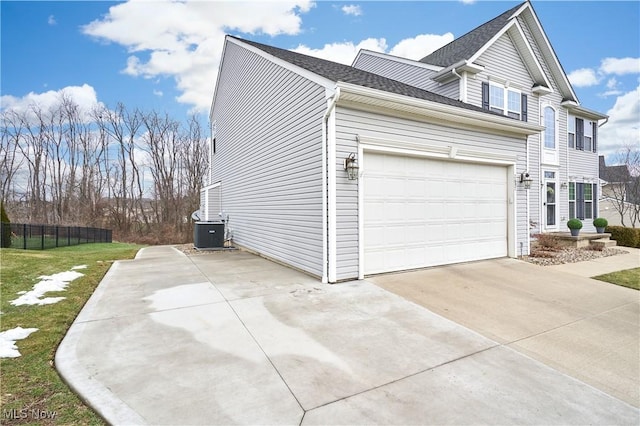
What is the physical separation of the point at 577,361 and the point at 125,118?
2753cm

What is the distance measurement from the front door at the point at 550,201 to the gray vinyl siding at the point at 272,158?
10552 mm

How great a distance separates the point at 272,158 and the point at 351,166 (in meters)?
3.19

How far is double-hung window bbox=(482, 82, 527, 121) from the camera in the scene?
10.8 meters

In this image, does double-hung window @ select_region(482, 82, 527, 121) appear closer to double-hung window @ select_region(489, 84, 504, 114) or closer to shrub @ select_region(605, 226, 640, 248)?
double-hung window @ select_region(489, 84, 504, 114)

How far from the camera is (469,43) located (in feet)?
37.0

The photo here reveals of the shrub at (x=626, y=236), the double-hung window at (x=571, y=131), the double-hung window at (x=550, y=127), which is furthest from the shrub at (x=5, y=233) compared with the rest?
the shrub at (x=626, y=236)

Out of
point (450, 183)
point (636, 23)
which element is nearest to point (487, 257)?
point (450, 183)

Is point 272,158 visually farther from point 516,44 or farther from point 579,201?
point 579,201

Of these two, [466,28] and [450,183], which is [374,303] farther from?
[466,28]

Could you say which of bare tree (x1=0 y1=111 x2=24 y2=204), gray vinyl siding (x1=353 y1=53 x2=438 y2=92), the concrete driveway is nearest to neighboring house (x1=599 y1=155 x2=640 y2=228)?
gray vinyl siding (x1=353 y1=53 x2=438 y2=92)

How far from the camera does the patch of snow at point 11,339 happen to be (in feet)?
9.79

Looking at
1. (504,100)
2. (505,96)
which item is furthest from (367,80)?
(505,96)

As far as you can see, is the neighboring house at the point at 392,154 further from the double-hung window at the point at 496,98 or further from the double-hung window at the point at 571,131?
the double-hung window at the point at 571,131

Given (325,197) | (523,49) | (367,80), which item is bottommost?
(325,197)
